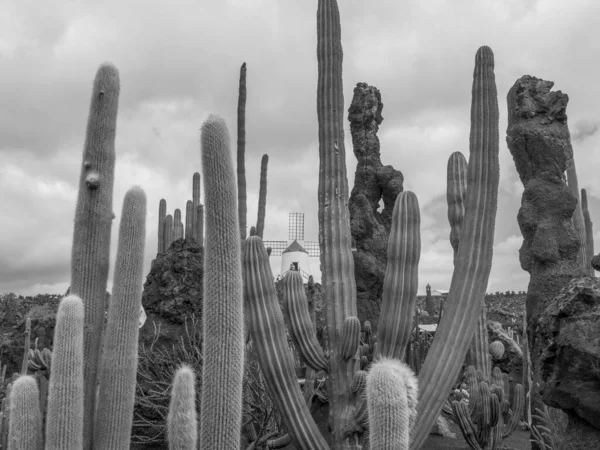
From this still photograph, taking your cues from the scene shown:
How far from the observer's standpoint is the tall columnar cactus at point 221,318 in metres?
3.18

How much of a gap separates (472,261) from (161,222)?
12455 mm

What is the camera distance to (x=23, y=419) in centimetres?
371

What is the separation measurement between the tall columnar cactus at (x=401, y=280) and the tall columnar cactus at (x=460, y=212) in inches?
100

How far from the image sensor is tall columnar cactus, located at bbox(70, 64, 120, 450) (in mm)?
4156

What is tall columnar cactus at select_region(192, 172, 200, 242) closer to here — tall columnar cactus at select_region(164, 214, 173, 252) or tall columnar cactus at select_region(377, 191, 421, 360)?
tall columnar cactus at select_region(164, 214, 173, 252)

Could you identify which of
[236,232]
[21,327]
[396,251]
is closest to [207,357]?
[236,232]

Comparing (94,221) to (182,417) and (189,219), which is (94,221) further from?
(189,219)

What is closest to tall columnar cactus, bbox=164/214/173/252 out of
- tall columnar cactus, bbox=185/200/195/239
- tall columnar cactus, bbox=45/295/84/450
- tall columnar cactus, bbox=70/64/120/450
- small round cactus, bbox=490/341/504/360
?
tall columnar cactus, bbox=185/200/195/239

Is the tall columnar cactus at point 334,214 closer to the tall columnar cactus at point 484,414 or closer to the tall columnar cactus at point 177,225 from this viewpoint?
the tall columnar cactus at point 484,414

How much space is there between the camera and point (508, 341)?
35.4ft

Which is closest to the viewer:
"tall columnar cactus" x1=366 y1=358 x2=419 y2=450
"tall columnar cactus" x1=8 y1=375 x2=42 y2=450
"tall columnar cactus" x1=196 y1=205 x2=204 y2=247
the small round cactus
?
"tall columnar cactus" x1=366 y1=358 x2=419 y2=450

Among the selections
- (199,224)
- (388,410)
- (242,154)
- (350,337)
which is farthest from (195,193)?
(388,410)

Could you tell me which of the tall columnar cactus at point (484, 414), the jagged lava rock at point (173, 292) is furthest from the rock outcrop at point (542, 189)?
the jagged lava rock at point (173, 292)

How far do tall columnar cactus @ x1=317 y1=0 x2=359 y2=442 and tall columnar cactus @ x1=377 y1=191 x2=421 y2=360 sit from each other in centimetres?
39
